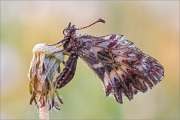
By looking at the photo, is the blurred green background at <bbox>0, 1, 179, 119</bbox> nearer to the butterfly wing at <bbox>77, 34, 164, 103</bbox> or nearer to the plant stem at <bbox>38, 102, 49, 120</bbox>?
the butterfly wing at <bbox>77, 34, 164, 103</bbox>

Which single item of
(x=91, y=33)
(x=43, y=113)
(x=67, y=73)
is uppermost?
(x=91, y=33)

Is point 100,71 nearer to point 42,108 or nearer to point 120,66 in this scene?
point 120,66

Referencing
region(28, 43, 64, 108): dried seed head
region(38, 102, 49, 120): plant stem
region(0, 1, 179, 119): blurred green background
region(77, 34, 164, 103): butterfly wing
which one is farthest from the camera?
region(0, 1, 179, 119): blurred green background

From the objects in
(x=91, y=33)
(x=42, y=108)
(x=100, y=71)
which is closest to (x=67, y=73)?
(x=100, y=71)

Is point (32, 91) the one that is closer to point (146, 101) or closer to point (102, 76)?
point (102, 76)

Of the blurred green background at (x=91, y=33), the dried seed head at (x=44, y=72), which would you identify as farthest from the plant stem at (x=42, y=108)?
the blurred green background at (x=91, y=33)

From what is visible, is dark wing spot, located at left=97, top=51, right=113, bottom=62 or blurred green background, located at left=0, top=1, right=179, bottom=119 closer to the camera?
dark wing spot, located at left=97, top=51, right=113, bottom=62

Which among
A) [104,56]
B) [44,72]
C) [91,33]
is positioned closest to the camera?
[44,72]

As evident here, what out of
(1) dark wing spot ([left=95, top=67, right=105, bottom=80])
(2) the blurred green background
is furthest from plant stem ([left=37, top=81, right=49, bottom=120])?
Result: (2) the blurred green background
